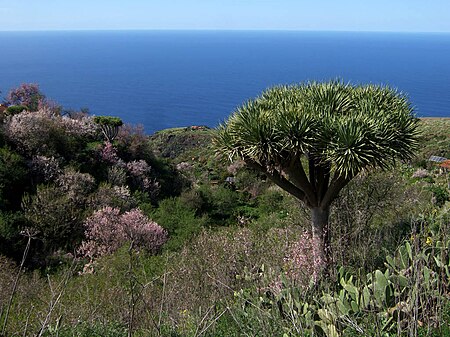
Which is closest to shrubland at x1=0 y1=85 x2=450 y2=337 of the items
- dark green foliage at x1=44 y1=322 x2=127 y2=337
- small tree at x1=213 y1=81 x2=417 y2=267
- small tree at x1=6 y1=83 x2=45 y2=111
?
dark green foliage at x1=44 y1=322 x2=127 y2=337

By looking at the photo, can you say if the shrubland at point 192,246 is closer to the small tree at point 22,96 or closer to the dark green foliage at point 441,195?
the dark green foliage at point 441,195

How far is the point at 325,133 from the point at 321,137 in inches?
4.2

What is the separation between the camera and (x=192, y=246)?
12.7 m

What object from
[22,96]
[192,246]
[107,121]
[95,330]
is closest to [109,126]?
[107,121]

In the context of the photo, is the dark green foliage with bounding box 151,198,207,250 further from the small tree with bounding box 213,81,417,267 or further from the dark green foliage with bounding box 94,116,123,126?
the dark green foliage with bounding box 94,116,123,126

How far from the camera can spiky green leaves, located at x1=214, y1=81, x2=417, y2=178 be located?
8.49 metres

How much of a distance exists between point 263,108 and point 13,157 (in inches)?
572

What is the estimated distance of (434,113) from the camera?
120m

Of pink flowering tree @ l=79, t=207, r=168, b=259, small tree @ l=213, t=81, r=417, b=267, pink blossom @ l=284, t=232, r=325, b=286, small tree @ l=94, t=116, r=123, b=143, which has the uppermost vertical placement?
small tree @ l=213, t=81, r=417, b=267

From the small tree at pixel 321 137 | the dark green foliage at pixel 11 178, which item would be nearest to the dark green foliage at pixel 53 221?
the dark green foliage at pixel 11 178

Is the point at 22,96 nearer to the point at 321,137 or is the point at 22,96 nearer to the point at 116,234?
the point at 116,234

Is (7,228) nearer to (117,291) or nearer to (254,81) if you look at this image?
(117,291)

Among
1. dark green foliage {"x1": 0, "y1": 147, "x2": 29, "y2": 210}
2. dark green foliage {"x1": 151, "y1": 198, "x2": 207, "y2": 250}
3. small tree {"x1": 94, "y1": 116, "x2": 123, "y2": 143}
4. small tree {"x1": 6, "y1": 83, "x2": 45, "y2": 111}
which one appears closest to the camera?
dark green foliage {"x1": 151, "y1": 198, "x2": 207, "y2": 250}

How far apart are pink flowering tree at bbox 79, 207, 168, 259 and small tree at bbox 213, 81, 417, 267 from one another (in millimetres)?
7960
